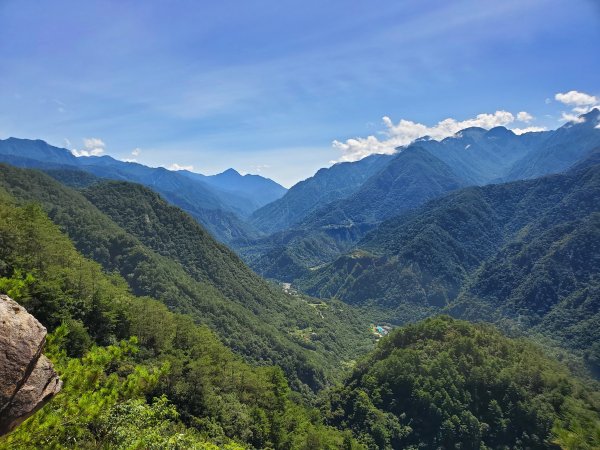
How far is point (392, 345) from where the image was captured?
140 m

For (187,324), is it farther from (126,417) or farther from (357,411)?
(126,417)

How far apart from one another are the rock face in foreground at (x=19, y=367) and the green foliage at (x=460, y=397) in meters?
104

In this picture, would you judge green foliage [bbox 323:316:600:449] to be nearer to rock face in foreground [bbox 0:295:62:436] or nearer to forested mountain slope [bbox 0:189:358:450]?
forested mountain slope [bbox 0:189:358:450]

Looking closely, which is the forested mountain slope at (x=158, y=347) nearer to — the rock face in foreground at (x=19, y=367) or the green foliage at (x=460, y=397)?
the green foliage at (x=460, y=397)

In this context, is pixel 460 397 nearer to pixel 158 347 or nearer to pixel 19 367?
pixel 158 347

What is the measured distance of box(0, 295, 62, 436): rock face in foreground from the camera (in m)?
13.8

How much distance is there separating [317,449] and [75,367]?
64420 millimetres

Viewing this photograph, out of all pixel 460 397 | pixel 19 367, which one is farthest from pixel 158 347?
pixel 460 397

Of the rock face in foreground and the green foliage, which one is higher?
the rock face in foreground

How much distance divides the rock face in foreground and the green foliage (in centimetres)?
10428

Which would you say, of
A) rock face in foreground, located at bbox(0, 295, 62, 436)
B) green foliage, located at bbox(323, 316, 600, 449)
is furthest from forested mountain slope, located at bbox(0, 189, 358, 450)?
rock face in foreground, located at bbox(0, 295, 62, 436)

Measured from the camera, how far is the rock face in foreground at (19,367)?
13.8 metres

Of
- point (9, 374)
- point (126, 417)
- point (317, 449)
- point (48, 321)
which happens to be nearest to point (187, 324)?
point (48, 321)

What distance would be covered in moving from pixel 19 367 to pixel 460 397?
118617mm
